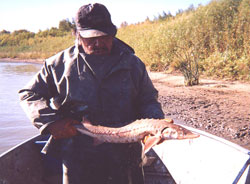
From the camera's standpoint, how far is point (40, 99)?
8.06 ft

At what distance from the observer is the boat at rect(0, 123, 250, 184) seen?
9.37 ft

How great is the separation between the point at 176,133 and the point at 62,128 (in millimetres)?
1054

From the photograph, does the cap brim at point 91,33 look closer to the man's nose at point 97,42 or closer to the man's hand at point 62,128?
the man's nose at point 97,42

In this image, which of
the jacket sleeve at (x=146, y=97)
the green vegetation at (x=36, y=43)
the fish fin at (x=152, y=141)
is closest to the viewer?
the fish fin at (x=152, y=141)

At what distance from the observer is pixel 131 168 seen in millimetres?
2688

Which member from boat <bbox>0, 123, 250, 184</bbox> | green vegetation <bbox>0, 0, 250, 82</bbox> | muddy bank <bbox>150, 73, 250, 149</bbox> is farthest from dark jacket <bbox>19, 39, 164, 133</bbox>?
green vegetation <bbox>0, 0, 250, 82</bbox>

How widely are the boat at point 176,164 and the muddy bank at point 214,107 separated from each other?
2050 millimetres

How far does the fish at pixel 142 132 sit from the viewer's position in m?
2.08

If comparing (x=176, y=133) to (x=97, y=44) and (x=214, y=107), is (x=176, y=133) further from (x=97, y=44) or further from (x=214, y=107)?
(x=214, y=107)

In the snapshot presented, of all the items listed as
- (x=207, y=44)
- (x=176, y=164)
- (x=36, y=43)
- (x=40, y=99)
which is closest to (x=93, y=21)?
(x=40, y=99)

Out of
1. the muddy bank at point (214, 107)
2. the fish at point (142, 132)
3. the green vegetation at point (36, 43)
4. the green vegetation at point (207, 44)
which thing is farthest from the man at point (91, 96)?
the green vegetation at point (36, 43)

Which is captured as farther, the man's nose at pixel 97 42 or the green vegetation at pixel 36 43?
the green vegetation at pixel 36 43

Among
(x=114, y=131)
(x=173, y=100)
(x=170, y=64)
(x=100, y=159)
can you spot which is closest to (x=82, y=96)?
(x=114, y=131)

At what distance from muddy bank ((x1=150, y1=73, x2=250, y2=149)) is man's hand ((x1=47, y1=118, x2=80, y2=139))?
3836mm
